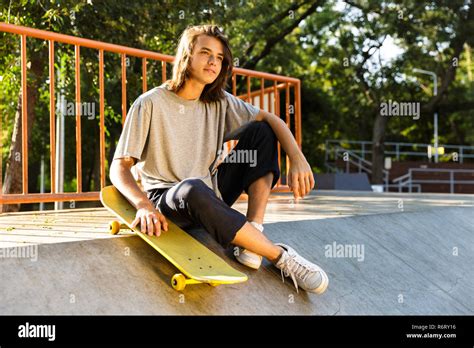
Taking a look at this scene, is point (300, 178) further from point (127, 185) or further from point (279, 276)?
point (127, 185)

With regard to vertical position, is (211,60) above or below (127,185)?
above

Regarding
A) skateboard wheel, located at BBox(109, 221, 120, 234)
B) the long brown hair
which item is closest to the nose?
the long brown hair

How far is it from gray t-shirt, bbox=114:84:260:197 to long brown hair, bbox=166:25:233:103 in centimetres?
5

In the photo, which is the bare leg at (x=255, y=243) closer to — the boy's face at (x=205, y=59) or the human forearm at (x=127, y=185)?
the human forearm at (x=127, y=185)

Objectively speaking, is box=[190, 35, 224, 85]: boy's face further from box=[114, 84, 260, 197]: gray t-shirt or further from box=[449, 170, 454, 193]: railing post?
box=[449, 170, 454, 193]: railing post

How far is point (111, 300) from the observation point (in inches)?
105

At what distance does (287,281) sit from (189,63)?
4.37 ft

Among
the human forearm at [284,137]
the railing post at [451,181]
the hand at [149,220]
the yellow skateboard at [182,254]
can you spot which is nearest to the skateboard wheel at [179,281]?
the yellow skateboard at [182,254]

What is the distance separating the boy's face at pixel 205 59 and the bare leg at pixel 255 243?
89 cm

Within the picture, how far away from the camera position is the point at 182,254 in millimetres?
2920

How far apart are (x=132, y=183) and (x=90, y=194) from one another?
1903 mm

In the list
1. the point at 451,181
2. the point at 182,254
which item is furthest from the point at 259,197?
the point at 451,181

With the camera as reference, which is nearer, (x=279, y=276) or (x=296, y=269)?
(x=296, y=269)
